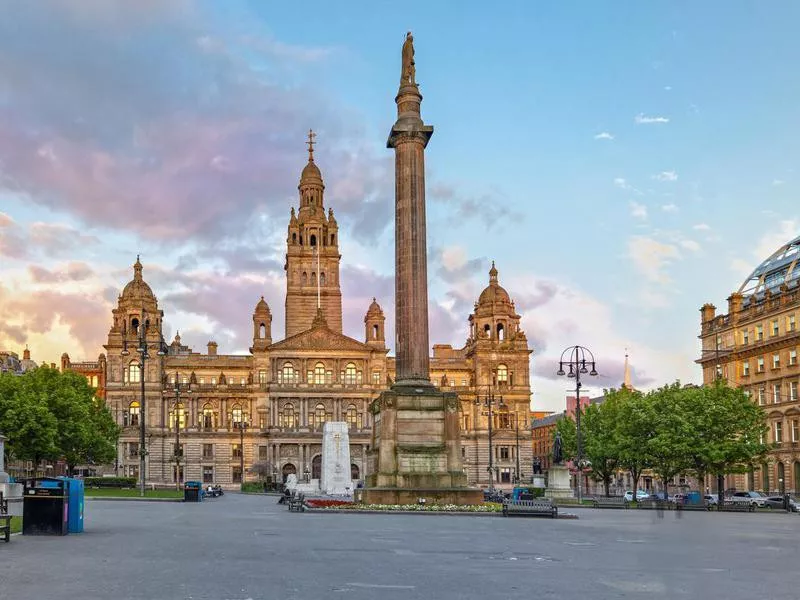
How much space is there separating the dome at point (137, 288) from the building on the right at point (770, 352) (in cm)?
7903

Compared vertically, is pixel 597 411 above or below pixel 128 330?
below

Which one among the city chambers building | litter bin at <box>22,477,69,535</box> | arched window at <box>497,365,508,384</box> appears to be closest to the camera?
litter bin at <box>22,477,69,535</box>

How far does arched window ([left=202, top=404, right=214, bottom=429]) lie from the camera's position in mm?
143625

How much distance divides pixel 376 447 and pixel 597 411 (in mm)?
61464

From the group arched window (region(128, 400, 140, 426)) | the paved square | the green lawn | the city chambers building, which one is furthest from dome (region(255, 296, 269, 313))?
the paved square

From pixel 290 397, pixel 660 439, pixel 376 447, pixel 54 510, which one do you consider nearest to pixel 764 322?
pixel 660 439

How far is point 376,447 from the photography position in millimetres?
47312

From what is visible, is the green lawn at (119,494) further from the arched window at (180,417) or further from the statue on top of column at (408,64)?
the arched window at (180,417)

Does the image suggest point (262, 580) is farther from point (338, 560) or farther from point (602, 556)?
point (602, 556)

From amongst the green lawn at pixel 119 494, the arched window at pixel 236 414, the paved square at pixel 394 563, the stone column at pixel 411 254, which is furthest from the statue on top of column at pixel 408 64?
the arched window at pixel 236 414

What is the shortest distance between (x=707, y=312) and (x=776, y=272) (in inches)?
459

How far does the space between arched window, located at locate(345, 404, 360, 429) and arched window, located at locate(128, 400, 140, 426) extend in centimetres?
2971

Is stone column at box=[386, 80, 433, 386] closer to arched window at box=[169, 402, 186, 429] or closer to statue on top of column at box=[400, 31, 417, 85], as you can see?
statue on top of column at box=[400, 31, 417, 85]

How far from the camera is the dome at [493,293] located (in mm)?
148375
